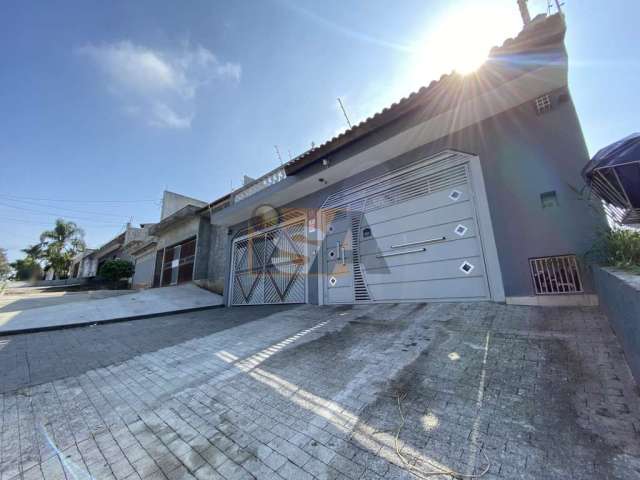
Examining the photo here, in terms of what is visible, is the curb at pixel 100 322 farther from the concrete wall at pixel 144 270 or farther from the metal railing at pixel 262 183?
the concrete wall at pixel 144 270

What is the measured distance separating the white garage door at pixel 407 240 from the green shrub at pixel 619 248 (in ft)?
4.03

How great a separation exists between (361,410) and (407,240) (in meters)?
3.35

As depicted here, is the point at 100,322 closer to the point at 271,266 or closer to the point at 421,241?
the point at 271,266

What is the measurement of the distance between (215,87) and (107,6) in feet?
8.10

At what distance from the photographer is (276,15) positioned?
18.2 ft

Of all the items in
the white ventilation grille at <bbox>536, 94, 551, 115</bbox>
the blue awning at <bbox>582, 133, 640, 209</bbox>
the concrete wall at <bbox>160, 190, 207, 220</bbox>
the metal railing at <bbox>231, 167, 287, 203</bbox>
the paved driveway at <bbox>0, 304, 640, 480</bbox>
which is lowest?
the paved driveway at <bbox>0, 304, 640, 480</bbox>

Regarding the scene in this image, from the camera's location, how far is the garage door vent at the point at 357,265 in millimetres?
5041

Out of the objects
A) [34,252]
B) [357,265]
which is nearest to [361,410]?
[357,265]

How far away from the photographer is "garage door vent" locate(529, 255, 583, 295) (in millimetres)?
3076

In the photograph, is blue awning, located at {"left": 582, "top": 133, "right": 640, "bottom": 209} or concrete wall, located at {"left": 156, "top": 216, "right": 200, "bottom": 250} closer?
blue awning, located at {"left": 582, "top": 133, "right": 640, "bottom": 209}

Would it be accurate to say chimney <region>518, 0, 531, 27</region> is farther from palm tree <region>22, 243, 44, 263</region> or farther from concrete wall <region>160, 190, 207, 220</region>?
palm tree <region>22, 243, 44, 263</region>

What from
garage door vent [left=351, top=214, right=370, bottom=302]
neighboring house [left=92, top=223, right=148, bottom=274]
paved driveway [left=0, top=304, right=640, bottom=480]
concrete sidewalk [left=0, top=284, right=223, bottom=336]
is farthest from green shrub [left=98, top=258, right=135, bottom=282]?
garage door vent [left=351, top=214, right=370, bottom=302]

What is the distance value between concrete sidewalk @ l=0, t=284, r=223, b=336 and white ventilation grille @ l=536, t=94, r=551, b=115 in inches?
366

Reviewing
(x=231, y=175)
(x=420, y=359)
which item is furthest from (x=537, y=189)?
(x=231, y=175)
